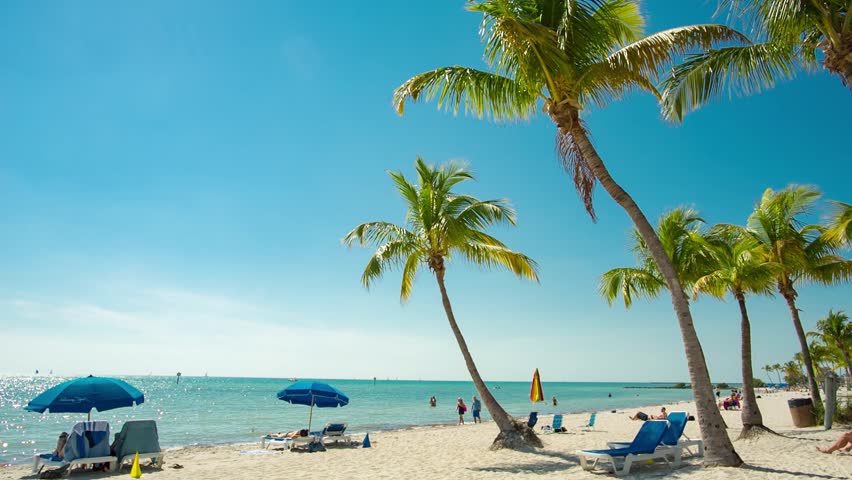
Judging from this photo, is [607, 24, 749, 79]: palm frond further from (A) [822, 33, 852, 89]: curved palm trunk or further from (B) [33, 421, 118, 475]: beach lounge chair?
(B) [33, 421, 118, 475]: beach lounge chair

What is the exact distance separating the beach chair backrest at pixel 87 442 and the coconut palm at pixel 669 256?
43.7 ft

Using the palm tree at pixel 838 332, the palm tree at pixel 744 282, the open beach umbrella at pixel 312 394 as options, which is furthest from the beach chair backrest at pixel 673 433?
the palm tree at pixel 838 332

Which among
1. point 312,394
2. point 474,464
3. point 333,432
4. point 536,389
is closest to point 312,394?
point 312,394

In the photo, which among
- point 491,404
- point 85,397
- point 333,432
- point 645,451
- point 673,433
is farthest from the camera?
point 333,432

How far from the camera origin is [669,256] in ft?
46.5

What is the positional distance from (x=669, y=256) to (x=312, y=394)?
10.9 metres

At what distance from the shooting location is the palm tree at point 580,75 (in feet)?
25.5

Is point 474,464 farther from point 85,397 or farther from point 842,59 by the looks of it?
point 842,59

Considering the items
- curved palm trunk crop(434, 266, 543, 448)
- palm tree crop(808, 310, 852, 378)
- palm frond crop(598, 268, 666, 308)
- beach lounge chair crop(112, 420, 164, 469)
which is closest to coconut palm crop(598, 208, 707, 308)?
palm frond crop(598, 268, 666, 308)

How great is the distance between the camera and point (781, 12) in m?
6.84

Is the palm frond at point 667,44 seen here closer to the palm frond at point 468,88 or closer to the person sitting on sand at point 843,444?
the palm frond at point 468,88

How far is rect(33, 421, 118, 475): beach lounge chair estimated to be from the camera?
9977mm

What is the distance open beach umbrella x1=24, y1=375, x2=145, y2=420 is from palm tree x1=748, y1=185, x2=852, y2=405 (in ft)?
53.5

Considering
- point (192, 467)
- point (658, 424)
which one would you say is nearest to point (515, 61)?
point (658, 424)
